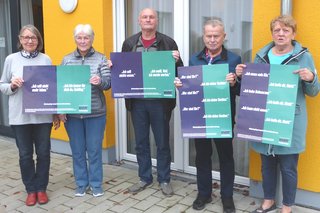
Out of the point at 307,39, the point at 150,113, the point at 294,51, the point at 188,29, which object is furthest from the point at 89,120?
the point at 307,39

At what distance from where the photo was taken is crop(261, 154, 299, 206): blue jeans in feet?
10.9

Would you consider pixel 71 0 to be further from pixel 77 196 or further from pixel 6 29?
pixel 77 196

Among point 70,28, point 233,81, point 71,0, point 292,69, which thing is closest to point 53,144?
point 70,28

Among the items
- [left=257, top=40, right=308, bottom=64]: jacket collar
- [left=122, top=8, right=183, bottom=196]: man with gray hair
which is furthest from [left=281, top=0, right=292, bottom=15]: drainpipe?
[left=122, top=8, right=183, bottom=196]: man with gray hair

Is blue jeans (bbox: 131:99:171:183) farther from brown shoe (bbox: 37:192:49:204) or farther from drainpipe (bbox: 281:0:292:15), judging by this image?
drainpipe (bbox: 281:0:292:15)

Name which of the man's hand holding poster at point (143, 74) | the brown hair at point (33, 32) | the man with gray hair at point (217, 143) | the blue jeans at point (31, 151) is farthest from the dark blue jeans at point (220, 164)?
the brown hair at point (33, 32)

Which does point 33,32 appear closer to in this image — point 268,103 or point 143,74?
point 143,74

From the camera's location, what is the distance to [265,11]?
3607 mm

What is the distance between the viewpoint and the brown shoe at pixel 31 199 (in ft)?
13.0

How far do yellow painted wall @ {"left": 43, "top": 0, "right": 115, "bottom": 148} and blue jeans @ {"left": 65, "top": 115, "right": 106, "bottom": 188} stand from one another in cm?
103

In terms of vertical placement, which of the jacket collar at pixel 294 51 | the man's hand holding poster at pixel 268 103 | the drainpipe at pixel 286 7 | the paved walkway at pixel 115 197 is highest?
the drainpipe at pixel 286 7

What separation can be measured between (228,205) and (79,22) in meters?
3.21

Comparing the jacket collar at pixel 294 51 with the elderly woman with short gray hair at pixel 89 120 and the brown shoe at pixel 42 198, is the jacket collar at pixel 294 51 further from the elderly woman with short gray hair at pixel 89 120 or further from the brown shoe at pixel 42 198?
the brown shoe at pixel 42 198

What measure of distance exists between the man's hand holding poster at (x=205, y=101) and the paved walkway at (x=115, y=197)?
85cm
